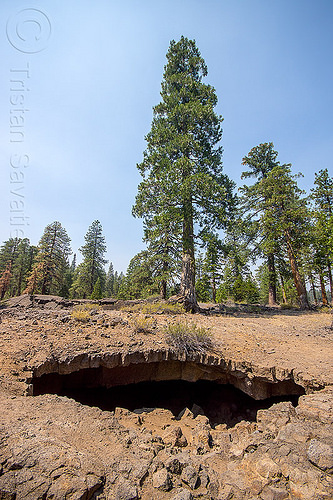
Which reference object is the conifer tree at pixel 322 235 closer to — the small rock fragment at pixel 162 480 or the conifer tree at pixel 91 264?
the small rock fragment at pixel 162 480

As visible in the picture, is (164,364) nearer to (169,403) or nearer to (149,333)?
(149,333)

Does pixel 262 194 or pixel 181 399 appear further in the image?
pixel 262 194

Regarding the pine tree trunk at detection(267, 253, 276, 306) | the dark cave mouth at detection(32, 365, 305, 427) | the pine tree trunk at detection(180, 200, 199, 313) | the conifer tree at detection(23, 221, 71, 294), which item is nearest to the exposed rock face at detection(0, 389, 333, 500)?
the dark cave mouth at detection(32, 365, 305, 427)

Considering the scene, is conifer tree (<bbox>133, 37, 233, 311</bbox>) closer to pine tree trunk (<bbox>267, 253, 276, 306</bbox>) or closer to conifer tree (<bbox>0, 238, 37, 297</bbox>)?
pine tree trunk (<bbox>267, 253, 276, 306</bbox>)

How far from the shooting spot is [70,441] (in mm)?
2922

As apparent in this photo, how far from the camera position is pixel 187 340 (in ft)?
21.2

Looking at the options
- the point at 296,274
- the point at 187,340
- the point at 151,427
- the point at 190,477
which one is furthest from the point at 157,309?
the point at 296,274

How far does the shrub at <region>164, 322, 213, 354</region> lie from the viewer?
627 centimetres

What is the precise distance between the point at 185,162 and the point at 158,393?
34.1 ft

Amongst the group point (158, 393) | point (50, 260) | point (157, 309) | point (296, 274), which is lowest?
point (158, 393)

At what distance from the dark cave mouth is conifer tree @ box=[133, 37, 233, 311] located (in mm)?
4747

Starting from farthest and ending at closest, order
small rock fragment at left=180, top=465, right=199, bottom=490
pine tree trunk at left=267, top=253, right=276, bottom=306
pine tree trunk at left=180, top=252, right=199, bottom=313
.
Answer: pine tree trunk at left=267, top=253, right=276, bottom=306 < pine tree trunk at left=180, top=252, right=199, bottom=313 < small rock fragment at left=180, top=465, right=199, bottom=490

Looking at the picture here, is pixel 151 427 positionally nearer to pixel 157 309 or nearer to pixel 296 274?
pixel 157 309

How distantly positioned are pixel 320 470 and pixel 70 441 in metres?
3.03
